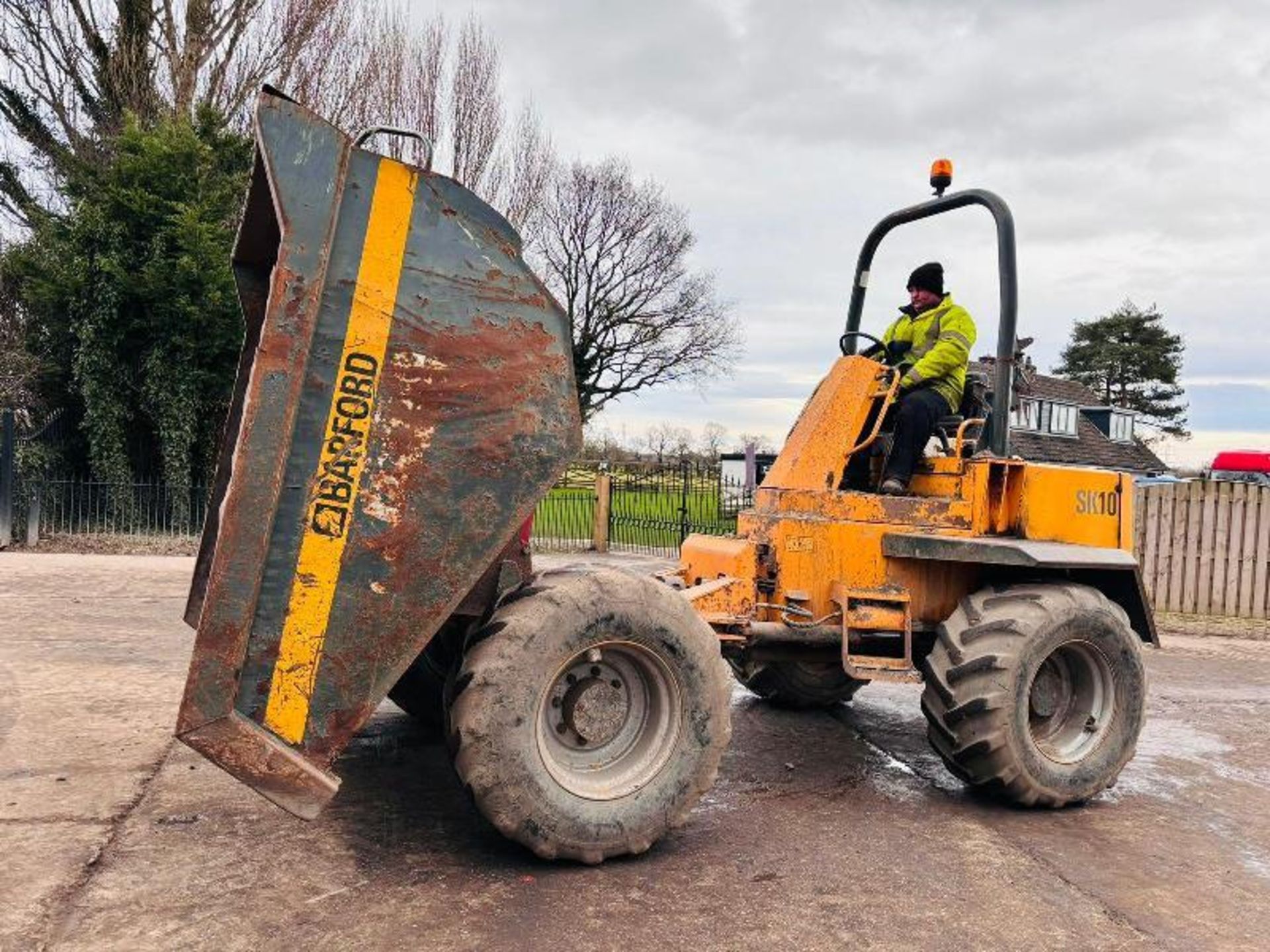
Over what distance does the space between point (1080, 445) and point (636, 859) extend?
35.9 meters

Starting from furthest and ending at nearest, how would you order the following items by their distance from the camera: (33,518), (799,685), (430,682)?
(33,518) → (799,685) → (430,682)

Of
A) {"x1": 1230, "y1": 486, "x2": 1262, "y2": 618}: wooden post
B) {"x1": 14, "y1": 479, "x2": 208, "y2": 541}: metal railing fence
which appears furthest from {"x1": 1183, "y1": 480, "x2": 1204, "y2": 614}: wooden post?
{"x1": 14, "y1": 479, "x2": 208, "y2": 541}: metal railing fence

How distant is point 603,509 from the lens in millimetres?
17844

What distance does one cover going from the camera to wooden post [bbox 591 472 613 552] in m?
17.8

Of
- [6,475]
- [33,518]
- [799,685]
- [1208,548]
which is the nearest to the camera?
[799,685]

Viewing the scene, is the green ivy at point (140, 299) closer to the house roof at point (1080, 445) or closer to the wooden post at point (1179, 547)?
the wooden post at point (1179, 547)

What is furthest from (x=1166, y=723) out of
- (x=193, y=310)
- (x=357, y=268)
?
(x=193, y=310)

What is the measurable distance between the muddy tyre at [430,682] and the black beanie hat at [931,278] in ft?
11.0

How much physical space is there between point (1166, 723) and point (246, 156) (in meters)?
16.4

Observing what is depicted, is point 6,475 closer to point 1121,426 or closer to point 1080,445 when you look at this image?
point 1080,445

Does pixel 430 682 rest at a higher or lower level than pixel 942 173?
lower

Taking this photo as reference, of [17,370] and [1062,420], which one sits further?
[1062,420]

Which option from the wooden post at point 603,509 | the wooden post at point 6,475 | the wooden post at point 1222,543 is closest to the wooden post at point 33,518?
the wooden post at point 6,475

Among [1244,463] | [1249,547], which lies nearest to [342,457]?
[1249,547]
